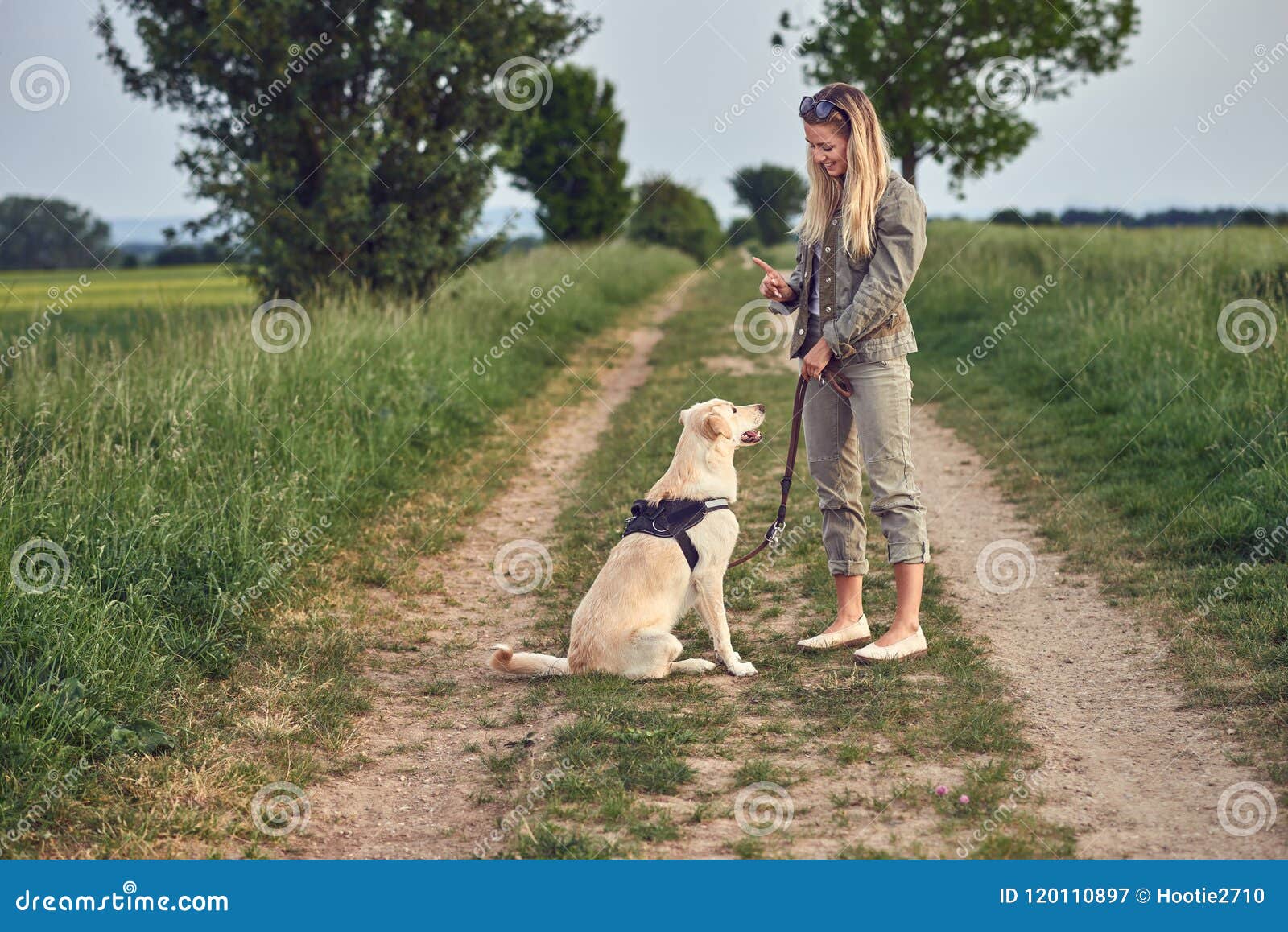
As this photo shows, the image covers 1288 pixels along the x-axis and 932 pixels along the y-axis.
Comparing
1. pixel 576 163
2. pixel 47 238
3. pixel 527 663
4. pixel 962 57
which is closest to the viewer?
pixel 527 663

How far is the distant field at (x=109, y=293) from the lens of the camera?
11078 mm

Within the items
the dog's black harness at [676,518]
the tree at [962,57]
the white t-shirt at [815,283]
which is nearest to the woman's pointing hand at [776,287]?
the white t-shirt at [815,283]

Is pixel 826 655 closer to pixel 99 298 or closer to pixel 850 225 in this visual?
pixel 850 225

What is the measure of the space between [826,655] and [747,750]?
1.15 metres

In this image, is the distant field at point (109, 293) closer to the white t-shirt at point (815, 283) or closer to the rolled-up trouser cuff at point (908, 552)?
the white t-shirt at point (815, 283)

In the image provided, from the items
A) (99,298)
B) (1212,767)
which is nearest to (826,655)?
(1212,767)

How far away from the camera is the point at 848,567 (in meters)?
5.27

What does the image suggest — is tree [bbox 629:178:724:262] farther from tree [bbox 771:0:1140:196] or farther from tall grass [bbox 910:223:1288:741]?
tall grass [bbox 910:223:1288:741]

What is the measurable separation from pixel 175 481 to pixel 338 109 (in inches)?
342

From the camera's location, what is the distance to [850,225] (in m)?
4.75

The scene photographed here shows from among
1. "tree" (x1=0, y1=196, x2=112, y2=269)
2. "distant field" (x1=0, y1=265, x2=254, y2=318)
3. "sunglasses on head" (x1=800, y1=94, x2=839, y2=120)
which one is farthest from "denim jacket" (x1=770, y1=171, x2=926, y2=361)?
"tree" (x1=0, y1=196, x2=112, y2=269)

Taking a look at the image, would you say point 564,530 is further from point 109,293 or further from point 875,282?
point 109,293

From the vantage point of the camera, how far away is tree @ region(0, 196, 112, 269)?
46.8ft

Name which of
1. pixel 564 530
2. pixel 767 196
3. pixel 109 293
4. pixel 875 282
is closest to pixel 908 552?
pixel 875 282
